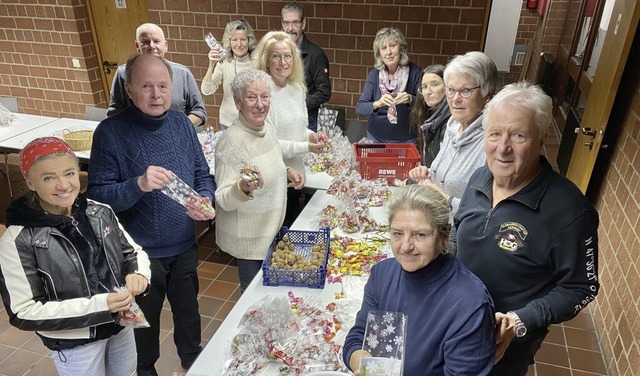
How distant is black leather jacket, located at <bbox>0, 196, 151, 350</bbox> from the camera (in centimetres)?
167

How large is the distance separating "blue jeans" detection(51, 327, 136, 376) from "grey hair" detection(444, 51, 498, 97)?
6.37 ft

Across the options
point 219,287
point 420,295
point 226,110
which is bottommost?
point 219,287

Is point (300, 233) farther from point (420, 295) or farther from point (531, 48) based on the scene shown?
point (531, 48)

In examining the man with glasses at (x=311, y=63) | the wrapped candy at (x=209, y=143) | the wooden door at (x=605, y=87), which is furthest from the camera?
the man with glasses at (x=311, y=63)

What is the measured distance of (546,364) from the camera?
2.90 meters

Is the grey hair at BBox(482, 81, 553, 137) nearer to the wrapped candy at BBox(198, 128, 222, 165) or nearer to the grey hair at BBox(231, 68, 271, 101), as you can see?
the grey hair at BBox(231, 68, 271, 101)

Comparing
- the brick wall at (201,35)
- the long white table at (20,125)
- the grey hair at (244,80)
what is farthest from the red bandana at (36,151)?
the brick wall at (201,35)

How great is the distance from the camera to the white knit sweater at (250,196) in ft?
7.38

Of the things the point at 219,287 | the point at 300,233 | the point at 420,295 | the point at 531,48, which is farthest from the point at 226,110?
the point at 531,48

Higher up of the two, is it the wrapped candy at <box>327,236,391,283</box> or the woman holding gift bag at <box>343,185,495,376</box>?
the woman holding gift bag at <box>343,185,495,376</box>

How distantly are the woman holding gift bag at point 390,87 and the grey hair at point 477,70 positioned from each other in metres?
1.37

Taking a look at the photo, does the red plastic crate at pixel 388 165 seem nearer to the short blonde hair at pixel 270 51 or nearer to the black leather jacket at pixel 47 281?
the short blonde hair at pixel 270 51

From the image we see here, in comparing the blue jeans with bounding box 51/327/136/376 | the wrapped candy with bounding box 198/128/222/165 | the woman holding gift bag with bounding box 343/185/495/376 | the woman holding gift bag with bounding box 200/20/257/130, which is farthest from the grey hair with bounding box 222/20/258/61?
the woman holding gift bag with bounding box 343/185/495/376

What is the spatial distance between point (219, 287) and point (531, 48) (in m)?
7.86
